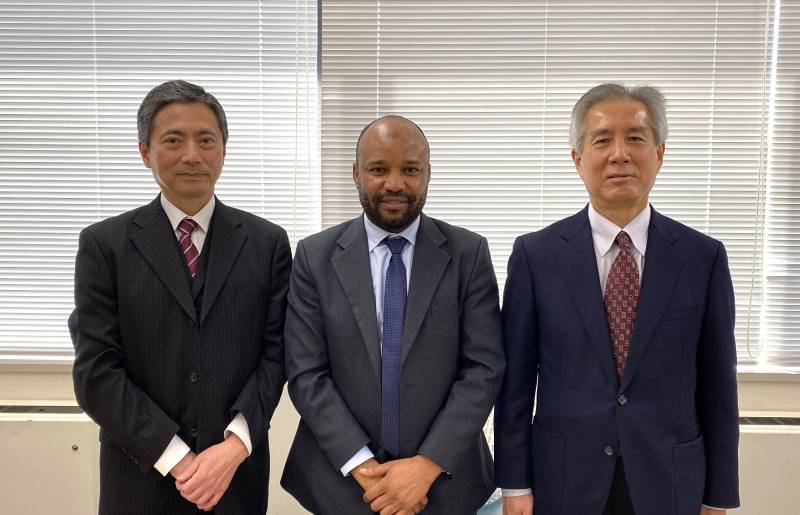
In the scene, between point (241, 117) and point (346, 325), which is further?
point (241, 117)

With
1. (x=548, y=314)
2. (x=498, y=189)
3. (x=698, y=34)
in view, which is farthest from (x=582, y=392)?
(x=698, y=34)

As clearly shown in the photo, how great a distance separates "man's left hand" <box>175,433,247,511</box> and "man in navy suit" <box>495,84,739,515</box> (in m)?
0.74

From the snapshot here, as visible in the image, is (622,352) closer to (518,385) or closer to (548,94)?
(518,385)

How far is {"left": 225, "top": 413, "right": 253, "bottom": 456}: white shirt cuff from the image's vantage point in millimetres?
1676

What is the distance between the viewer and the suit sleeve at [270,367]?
1.70 m

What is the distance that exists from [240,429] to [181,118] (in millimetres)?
883

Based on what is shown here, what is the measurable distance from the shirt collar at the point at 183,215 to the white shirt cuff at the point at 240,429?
55 centimetres

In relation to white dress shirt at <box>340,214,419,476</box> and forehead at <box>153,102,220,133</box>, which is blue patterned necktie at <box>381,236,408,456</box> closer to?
white dress shirt at <box>340,214,419,476</box>

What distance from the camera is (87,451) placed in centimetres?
270

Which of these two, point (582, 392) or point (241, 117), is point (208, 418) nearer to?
point (582, 392)

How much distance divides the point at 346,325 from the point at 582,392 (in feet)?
2.17

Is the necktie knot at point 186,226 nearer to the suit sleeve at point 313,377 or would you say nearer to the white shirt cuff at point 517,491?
the suit sleeve at point 313,377

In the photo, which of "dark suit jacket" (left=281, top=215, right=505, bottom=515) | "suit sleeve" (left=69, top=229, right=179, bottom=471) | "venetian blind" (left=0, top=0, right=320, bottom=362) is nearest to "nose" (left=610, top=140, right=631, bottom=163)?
"dark suit jacket" (left=281, top=215, right=505, bottom=515)

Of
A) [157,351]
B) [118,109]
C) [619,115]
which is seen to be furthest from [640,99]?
[118,109]
